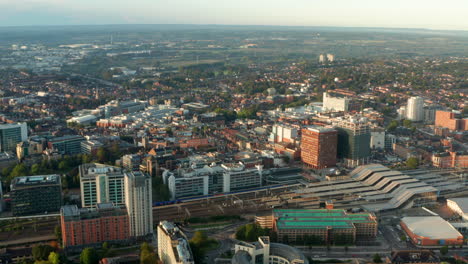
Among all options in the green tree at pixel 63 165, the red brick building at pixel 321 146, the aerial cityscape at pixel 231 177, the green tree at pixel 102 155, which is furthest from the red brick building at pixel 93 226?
the red brick building at pixel 321 146

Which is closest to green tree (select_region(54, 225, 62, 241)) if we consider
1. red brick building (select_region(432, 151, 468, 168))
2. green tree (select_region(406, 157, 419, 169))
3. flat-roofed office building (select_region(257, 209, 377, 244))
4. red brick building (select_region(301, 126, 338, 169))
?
flat-roofed office building (select_region(257, 209, 377, 244))

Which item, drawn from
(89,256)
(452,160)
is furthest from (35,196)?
(452,160)

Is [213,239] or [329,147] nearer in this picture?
[213,239]

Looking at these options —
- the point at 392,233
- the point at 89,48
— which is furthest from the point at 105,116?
the point at 89,48

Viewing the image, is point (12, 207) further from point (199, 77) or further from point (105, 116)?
point (199, 77)

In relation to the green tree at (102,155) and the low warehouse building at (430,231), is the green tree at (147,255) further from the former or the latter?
the green tree at (102,155)

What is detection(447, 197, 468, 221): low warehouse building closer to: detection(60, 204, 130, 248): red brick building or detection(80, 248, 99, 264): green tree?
detection(60, 204, 130, 248): red brick building

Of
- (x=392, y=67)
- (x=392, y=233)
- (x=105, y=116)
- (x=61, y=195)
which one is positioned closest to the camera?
(x=392, y=233)

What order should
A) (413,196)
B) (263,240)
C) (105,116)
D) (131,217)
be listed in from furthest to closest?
(105,116) → (413,196) → (131,217) → (263,240)
